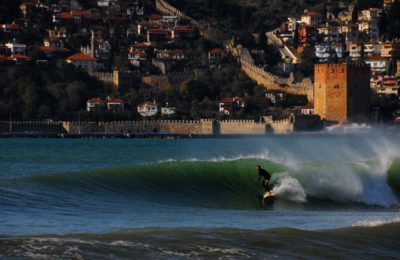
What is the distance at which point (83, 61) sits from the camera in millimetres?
125375

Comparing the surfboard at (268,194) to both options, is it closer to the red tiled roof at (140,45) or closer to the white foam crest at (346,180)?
the white foam crest at (346,180)

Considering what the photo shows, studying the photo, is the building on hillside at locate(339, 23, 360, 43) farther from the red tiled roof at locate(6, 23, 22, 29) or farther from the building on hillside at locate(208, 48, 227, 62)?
the red tiled roof at locate(6, 23, 22, 29)

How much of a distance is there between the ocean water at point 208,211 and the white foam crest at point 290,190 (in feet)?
0.12

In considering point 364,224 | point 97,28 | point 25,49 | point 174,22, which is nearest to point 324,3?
point 174,22

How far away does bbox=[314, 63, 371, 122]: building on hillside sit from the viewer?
372ft

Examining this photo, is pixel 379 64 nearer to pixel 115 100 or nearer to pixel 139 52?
pixel 139 52

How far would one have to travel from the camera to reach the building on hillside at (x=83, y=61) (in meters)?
125

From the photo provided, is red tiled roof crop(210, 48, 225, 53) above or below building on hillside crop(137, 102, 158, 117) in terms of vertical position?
above

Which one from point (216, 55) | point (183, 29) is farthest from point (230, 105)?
point (183, 29)

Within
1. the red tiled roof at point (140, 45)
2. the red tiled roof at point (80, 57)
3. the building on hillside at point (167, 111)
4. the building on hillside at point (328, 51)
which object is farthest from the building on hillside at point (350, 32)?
the building on hillside at point (167, 111)

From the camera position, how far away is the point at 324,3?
528ft

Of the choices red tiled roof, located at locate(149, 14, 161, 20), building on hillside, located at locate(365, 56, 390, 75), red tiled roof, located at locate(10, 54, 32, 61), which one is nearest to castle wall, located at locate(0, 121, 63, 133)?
red tiled roof, located at locate(10, 54, 32, 61)

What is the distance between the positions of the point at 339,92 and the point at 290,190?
81.9 m

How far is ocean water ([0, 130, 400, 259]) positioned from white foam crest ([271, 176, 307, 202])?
0.12ft
